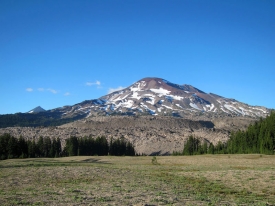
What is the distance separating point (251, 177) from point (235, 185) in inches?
189

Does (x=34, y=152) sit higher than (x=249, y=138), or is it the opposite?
(x=249, y=138)

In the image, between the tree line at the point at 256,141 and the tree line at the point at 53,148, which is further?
the tree line at the point at 53,148

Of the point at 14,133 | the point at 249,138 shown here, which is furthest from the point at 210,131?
the point at 14,133

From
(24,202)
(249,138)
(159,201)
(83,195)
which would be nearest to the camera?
(24,202)

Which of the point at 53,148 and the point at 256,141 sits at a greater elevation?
the point at 256,141

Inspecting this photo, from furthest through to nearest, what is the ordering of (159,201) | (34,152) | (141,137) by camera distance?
(141,137), (34,152), (159,201)

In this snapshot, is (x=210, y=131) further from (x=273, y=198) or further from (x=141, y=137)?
(x=273, y=198)

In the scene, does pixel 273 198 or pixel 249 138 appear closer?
pixel 273 198

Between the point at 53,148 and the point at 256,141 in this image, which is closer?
the point at 256,141

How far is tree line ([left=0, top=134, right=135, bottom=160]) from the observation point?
9344 cm

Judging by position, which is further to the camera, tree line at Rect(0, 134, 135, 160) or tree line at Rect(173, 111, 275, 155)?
tree line at Rect(0, 134, 135, 160)

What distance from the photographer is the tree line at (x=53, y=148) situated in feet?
307

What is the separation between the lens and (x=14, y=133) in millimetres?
189875

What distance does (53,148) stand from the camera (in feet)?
369
